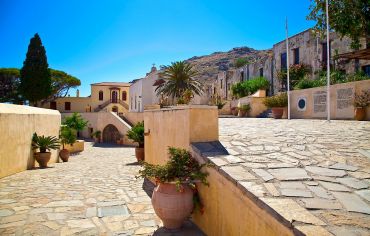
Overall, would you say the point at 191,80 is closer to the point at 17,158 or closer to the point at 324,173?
the point at 17,158

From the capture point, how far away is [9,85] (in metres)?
41.7

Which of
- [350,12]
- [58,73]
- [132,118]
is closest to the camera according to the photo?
[350,12]

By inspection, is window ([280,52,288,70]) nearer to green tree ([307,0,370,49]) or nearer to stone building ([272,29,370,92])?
stone building ([272,29,370,92])

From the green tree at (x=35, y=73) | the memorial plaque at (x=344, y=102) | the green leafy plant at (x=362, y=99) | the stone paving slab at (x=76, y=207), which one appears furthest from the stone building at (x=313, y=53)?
the green tree at (x=35, y=73)

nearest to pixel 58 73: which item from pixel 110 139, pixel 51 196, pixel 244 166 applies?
pixel 110 139

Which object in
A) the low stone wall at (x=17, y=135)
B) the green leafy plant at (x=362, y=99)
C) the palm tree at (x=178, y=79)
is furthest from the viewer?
the palm tree at (x=178, y=79)

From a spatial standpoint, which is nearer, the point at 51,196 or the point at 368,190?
the point at 368,190

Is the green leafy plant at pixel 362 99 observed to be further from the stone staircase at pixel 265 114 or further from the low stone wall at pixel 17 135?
the low stone wall at pixel 17 135

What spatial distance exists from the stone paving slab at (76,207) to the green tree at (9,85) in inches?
1527

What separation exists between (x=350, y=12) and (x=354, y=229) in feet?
41.7

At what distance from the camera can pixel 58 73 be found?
1801 inches

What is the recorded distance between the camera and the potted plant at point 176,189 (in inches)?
175

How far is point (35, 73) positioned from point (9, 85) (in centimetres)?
1096

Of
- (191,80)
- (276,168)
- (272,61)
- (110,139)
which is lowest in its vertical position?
(110,139)
